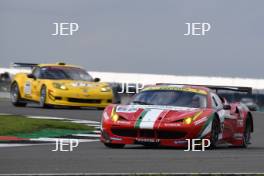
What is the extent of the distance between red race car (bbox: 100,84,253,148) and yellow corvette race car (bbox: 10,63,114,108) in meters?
11.6

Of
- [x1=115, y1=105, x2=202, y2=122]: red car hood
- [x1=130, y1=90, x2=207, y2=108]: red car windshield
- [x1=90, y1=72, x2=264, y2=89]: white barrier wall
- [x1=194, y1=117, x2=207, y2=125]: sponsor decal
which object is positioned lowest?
[x1=90, y1=72, x2=264, y2=89]: white barrier wall

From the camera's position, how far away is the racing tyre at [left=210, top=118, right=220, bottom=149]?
627 inches

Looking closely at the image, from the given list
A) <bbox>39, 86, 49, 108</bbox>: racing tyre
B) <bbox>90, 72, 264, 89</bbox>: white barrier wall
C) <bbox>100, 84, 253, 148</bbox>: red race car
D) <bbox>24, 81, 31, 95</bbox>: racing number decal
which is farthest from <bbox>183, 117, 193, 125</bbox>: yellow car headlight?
<bbox>90, 72, 264, 89</bbox>: white barrier wall

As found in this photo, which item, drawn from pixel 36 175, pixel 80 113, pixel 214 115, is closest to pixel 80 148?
pixel 214 115

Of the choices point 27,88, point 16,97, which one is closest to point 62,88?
point 27,88

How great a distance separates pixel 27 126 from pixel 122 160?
22.2 ft

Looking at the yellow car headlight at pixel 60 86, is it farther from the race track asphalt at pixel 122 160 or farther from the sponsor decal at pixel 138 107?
the sponsor decal at pixel 138 107

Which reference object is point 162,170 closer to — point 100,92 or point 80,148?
point 80,148

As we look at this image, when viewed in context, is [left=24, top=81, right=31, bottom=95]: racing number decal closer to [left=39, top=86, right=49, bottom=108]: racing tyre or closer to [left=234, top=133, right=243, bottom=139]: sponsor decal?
[left=39, top=86, right=49, bottom=108]: racing tyre

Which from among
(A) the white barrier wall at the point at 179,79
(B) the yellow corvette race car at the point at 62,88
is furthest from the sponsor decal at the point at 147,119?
(A) the white barrier wall at the point at 179,79

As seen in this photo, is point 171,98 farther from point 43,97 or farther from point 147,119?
point 43,97

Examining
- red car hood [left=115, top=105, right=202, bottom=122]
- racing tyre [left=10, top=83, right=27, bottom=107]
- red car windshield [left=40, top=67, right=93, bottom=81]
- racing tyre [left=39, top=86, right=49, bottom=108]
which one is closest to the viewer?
red car hood [left=115, top=105, right=202, bottom=122]

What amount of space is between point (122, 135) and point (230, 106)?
8.08 feet

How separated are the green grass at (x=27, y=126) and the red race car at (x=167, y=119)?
2.69 meters
